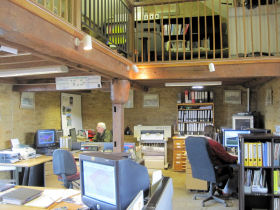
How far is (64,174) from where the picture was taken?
4008mm

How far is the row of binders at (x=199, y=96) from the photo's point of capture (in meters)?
6.71

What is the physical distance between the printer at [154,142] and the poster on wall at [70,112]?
1881 mm

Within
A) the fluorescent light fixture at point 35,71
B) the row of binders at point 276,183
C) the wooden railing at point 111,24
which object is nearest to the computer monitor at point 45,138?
the fluorescent light fixture at point 35,71

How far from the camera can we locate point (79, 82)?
4.32 metres

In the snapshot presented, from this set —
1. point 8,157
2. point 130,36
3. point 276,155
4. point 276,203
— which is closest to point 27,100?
point 8,157

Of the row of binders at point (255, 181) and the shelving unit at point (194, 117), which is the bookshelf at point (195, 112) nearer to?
the shelving unit at point (194, 117)

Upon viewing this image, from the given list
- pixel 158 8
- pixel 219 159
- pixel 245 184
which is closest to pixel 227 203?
pixel 219 159

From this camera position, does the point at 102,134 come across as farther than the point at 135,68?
Yes

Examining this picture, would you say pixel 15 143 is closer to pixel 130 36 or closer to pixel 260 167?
pixel 130 36

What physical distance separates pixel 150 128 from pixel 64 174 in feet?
10.7

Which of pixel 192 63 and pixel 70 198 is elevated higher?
pixel 192 63

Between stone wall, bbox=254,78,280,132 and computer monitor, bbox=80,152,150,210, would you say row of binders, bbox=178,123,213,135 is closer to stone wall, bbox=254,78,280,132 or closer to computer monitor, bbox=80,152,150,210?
stone wall, bbox=254,78,280,132

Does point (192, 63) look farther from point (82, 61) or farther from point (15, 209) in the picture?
point (15, 209)

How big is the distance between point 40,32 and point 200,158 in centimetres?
304
